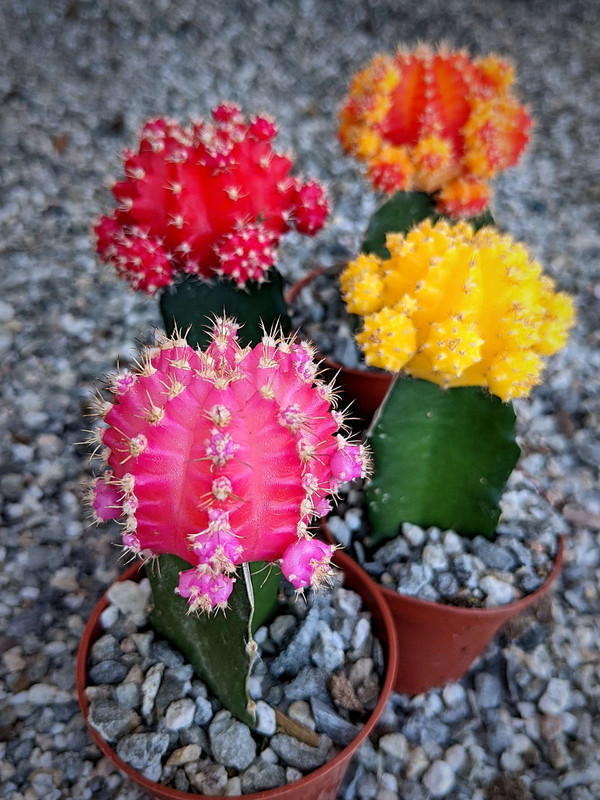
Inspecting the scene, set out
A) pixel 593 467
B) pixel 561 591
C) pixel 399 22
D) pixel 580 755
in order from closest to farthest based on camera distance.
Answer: pixel 580 755 → pixel 561 591 → pixel 593 467 → pixel 399 22

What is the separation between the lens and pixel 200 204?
40.7 inches

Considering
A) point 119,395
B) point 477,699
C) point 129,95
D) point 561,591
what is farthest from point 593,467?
point 129,95

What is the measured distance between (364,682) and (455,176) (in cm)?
90

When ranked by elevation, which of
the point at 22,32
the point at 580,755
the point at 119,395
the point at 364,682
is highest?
the point at 22,32

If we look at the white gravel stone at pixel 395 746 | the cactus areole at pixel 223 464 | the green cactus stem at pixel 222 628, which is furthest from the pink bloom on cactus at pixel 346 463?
the white gravel stone at pixel 395 746

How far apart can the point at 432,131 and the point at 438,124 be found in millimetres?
19

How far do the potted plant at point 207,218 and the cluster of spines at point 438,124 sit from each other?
24 centimetres

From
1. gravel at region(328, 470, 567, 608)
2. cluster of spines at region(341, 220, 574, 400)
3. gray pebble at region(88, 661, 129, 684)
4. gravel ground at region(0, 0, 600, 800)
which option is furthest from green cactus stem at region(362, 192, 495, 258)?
gray pebble at region(88, 661, 129, 684)

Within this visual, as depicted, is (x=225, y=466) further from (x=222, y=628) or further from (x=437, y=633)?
(x=437, y=633)

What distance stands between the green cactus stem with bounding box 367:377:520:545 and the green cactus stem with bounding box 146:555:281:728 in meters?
0.24

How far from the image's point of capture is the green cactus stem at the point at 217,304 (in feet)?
3.59

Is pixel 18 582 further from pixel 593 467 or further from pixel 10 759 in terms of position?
pixel 593 467

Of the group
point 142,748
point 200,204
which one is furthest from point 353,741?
point 200,204

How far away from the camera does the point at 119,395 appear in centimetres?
73
